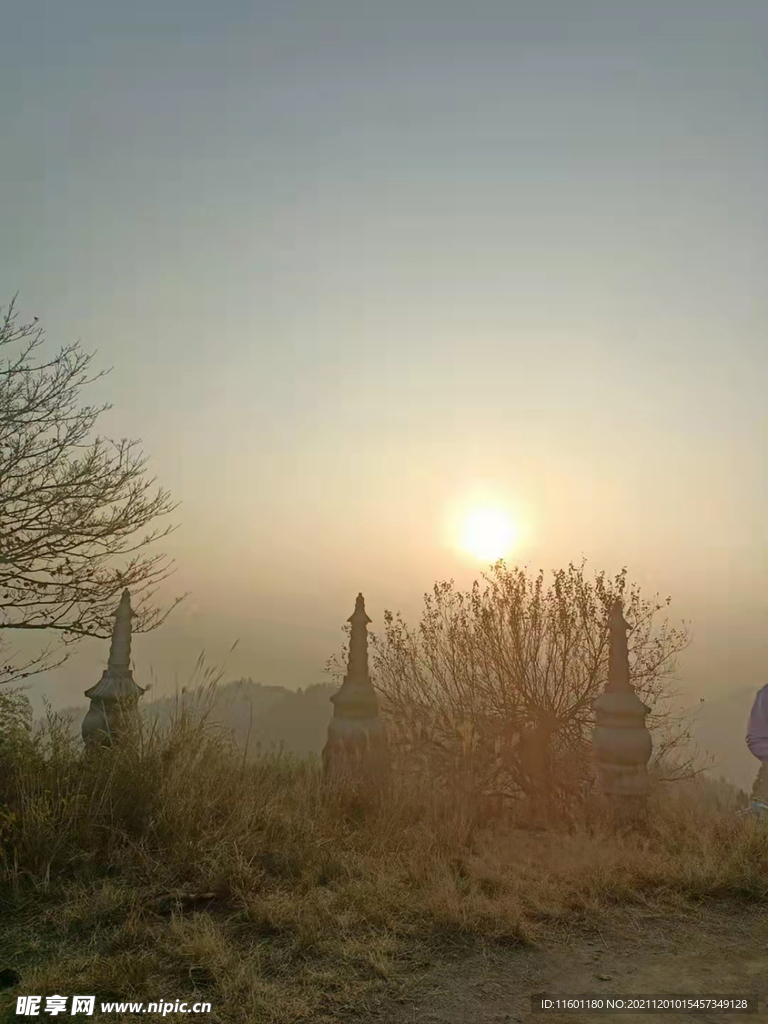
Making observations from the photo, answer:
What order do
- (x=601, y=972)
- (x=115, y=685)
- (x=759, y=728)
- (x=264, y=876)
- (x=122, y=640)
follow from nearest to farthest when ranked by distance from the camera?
(x=601, y=972) → (x=264, y=876) → (x=759, y=728) → (x=115, y=685) → (x=122, y=640)

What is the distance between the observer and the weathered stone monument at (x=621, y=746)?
8.62 m

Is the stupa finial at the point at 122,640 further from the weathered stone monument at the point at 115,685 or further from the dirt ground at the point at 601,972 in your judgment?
the dirt ground at the point at 601,972

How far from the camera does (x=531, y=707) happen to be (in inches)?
425

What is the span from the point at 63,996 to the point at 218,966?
82cm

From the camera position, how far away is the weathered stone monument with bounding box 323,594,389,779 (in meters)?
9.43

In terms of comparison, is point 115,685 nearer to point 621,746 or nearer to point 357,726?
point 357,726

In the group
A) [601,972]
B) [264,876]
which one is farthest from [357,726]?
[601,972]

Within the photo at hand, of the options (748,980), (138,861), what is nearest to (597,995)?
(748,980)

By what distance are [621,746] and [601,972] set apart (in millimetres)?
4567

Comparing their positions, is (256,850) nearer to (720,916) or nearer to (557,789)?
(720,916)

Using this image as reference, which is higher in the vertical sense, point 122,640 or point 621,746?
point 122,640

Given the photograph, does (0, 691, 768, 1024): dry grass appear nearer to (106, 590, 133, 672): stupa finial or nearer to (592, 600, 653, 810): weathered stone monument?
(592, 600, 653, 810): weathered stone monument

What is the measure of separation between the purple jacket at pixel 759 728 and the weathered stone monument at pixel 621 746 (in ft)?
4.59

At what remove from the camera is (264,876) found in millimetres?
5609
